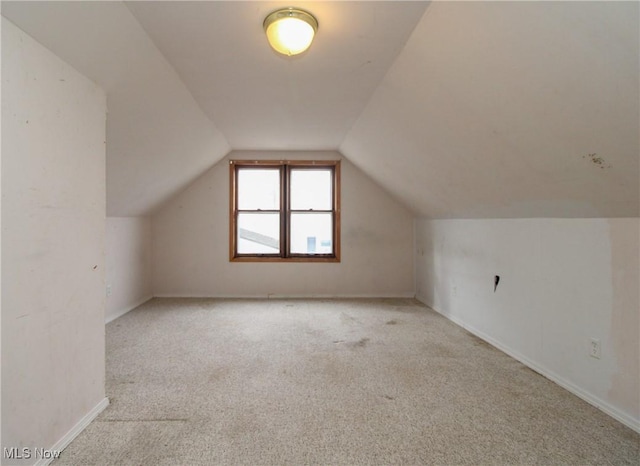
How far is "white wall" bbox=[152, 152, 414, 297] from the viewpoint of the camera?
4.55 m

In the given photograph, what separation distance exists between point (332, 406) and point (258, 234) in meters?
3.23

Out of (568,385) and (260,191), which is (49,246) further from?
(260,191)

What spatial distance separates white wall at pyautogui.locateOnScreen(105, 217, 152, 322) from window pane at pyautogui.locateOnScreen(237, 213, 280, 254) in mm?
1305

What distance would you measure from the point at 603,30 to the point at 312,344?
2683mm

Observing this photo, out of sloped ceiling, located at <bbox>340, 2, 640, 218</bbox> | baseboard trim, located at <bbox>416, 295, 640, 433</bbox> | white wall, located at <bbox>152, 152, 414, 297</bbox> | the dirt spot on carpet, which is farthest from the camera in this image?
white wall, located at <bbox>152, 152, 414, 297</bbox>

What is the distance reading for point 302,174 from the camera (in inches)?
186

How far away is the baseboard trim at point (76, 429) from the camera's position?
1379mm

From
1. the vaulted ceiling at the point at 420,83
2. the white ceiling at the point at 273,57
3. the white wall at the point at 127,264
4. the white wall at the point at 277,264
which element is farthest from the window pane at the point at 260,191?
the vaulted ceiling at the point at 420,83

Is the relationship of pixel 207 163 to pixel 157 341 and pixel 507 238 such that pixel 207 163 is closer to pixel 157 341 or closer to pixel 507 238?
pixel 157 341

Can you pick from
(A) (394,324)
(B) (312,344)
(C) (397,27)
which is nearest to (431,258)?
(A) (394,324)

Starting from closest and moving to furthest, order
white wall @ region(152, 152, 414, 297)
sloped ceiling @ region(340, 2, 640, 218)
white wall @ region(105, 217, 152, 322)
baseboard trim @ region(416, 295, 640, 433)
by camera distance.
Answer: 1. sloped ceiling @ region(340, 2, 640, 218)
2. baseboard trim @ region(416, 295, 640, 433)
3. white wall @ region(105, 217, 152, 322)
4. white wall @ region(152, 152, 414, 297)

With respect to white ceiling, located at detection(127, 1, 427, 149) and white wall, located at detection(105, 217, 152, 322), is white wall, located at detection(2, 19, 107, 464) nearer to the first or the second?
white ceiling, located at detection(127, 1, 427, 149)

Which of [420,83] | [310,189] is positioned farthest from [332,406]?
[310,189]

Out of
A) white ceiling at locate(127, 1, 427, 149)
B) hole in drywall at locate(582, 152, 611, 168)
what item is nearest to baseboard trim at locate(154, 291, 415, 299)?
white ceiling at locate(127, 1, 427, 149)
